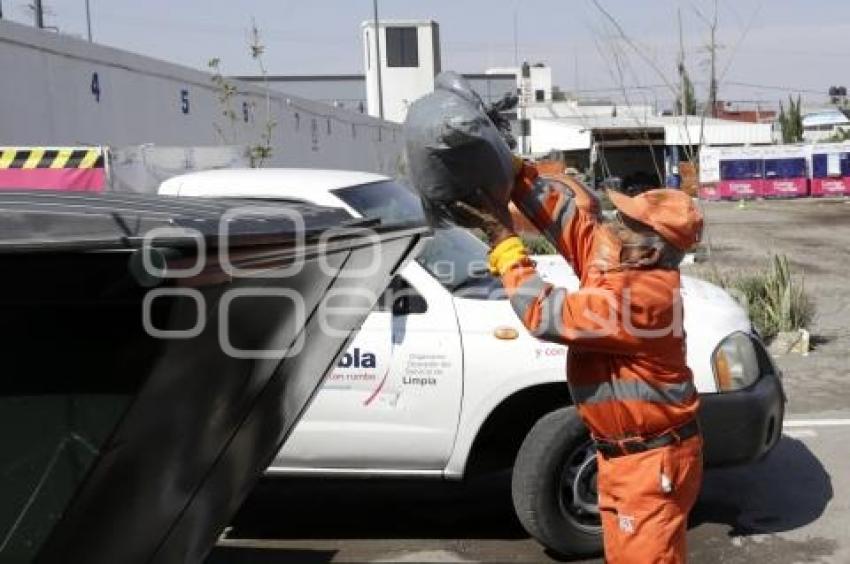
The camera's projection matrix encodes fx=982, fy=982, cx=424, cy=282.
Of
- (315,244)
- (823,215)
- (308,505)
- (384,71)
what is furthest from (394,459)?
(384,71)

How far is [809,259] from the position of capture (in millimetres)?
16750

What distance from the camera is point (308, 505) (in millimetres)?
5520

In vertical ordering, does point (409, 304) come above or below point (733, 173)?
below

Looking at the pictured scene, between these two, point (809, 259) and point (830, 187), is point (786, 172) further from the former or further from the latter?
point (809, 259)

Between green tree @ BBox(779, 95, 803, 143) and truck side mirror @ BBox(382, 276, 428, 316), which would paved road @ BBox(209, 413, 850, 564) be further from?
green tree @ BBox(779, 95, 803, 143)

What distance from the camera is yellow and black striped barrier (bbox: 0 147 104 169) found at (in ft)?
21.4

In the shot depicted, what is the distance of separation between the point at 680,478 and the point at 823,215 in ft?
87.8

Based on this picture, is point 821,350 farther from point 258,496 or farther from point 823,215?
point 823,215

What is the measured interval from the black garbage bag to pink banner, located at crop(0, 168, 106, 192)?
4.20m

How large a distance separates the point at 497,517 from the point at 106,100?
7069 mm

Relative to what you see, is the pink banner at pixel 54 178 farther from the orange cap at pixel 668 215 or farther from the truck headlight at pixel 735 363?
the orange cap at pixel 668 215

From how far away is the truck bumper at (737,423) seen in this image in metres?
4.52

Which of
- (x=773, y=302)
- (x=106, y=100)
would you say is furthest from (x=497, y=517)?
(x=106, y=100)

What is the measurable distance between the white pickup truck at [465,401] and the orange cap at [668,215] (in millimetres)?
1571
